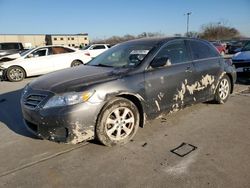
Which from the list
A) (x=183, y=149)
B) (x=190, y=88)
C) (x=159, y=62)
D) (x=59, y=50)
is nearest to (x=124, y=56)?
(x=159, y=62)

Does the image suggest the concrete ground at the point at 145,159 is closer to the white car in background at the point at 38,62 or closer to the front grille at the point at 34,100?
the front grille at the point at 34,100

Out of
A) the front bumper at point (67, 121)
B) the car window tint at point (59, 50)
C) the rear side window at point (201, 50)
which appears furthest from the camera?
the car window tint at point (59, 50)

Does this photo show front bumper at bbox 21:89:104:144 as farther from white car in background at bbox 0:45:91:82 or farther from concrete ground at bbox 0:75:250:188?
white car in background at bbox 0:45:91:82

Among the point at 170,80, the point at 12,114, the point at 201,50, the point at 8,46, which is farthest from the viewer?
the point at 8,46

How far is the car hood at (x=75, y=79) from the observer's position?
3.38 m

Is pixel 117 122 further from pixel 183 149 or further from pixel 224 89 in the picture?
pixel 224 89

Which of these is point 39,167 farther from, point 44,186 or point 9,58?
point 9,58

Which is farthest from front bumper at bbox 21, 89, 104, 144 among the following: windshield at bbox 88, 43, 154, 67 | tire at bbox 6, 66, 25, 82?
tire at bbox 6, 66, 25, 82

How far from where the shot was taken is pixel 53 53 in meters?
11.5

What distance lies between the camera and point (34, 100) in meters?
3.50

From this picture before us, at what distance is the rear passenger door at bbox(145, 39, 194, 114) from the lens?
395cm

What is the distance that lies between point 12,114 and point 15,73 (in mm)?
5839

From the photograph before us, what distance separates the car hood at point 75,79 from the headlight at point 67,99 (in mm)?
80

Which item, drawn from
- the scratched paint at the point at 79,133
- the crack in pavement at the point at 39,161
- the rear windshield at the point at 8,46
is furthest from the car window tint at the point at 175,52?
the rear windshield at the point at 8,46
